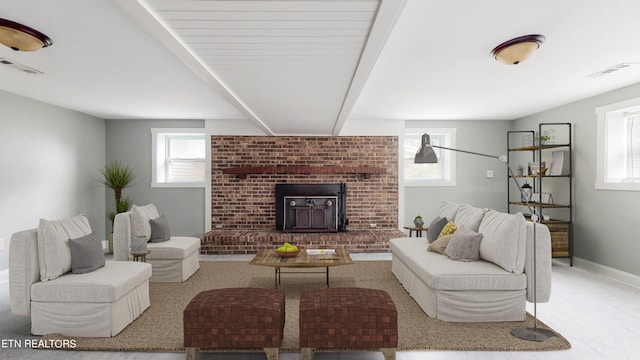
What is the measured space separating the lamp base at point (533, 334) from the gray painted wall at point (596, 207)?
2421mm

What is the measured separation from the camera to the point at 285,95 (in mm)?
3609

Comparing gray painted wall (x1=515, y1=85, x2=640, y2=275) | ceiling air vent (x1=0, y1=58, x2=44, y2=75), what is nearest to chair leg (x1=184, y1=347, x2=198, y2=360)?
ceiling air vent (x1=0, y1=58, x2=44, y2=75)

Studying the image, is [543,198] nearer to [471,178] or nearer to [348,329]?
[471,178]

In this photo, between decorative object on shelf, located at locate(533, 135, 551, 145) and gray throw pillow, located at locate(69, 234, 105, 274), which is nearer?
gray throw pillow, located at locate(69, 234, 105, 274)

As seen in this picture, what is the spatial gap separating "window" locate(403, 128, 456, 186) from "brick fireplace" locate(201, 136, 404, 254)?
0.35 m

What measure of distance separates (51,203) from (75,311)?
336 centimetres

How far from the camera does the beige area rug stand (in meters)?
2.70

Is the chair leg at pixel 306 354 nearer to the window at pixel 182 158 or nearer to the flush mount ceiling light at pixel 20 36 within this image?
the flush mount ceiling light at pixel 20 36

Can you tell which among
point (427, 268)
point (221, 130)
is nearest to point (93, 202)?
point (221, 130)

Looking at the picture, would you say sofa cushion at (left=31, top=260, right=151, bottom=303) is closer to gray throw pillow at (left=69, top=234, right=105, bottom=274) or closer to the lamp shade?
gray throw pillow at (left=69, top=234, right=105, bottom=274)

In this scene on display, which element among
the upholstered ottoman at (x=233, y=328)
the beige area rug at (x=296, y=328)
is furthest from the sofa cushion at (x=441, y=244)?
the upholstered ottoman at (x=233, y=328)

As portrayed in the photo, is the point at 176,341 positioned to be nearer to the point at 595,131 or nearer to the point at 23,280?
the point at 23,280

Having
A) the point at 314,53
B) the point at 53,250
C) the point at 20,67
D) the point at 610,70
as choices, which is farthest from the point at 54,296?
the point at 610,70

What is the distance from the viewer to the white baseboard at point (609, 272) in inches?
171
